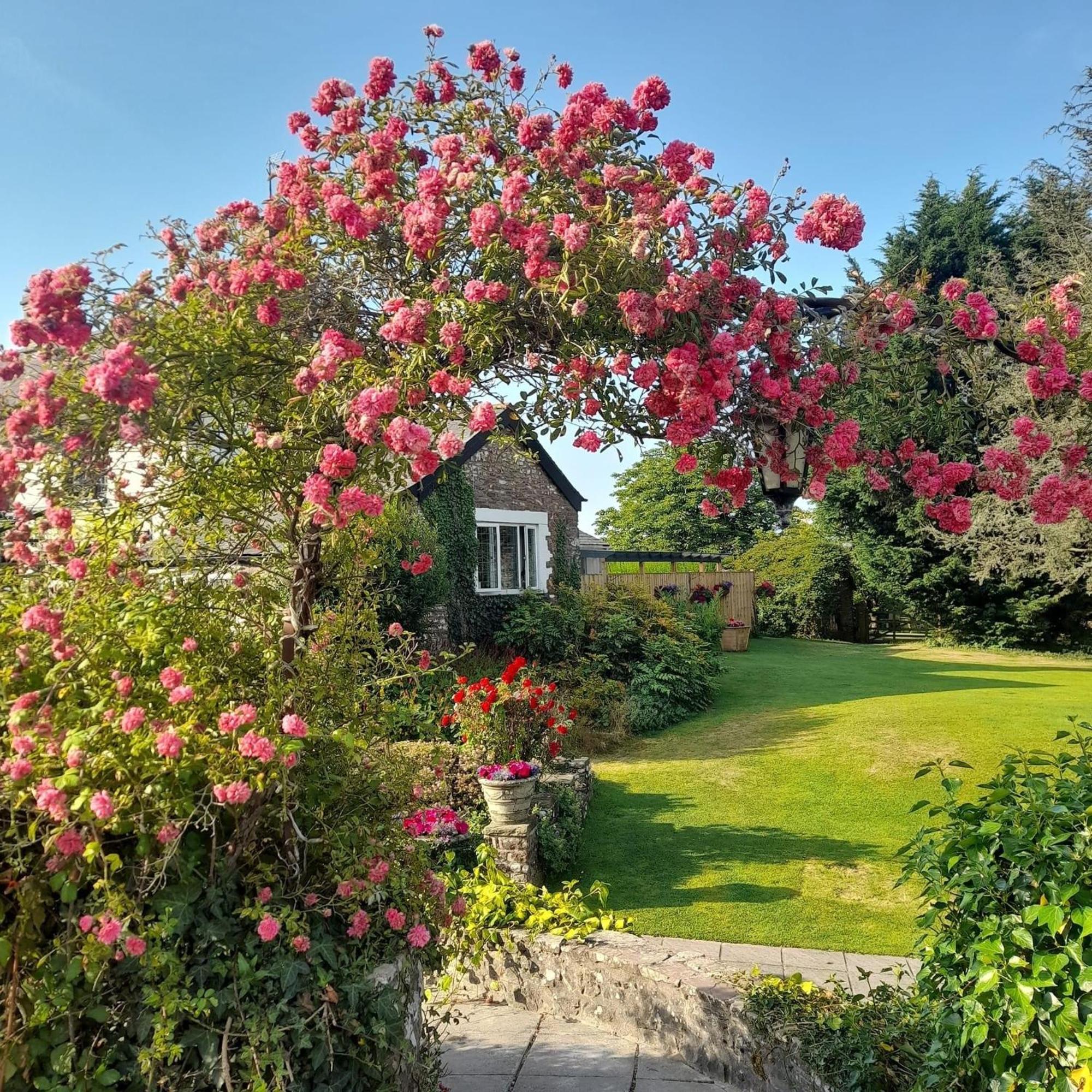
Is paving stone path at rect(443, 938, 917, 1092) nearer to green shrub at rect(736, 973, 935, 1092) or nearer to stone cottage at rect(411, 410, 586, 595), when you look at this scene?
green shrub at rect(736, 973, 935, 1092)

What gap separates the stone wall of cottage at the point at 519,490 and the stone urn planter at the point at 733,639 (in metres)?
4.20

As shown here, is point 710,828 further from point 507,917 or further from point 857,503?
point 857,503

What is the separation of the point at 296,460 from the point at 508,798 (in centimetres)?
382

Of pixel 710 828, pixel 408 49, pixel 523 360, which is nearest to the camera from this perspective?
pixel 523 360

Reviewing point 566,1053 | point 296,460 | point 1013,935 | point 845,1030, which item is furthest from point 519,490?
point 1013,935

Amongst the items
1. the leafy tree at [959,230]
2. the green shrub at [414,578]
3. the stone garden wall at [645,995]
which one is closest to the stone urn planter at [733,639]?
the green shrub at [414,578]

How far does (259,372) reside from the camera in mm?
2775

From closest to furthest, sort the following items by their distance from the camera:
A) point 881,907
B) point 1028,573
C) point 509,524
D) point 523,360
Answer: point 523,360 < point 881,907 < point 509,524 < point 1028,573

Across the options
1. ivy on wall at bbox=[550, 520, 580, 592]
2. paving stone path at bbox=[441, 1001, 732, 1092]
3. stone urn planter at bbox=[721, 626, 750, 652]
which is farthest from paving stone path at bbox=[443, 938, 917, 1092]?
stone urn planter at bbox=[721, 626, 750, 652]

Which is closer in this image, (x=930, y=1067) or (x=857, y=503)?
(x=930, y=1067)

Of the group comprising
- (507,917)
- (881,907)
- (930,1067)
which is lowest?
(881,907)

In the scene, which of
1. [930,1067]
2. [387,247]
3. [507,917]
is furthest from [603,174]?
[507,917]

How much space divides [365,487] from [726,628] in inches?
662

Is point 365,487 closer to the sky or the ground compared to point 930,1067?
closer to the sky
